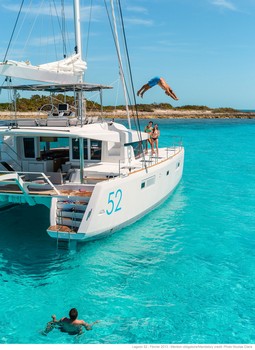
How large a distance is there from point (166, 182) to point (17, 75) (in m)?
7.24

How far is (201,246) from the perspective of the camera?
11.5 metres

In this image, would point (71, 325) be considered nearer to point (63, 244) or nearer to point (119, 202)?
point (63, 244)

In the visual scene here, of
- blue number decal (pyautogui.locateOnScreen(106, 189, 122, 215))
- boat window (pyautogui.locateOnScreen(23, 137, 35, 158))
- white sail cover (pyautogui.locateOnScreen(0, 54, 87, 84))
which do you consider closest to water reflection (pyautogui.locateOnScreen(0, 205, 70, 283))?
blue number decal (pyautogui.locateOnScreen(106, 189, 122, 215))

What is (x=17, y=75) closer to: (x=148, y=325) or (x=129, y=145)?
(x=129, y=145)

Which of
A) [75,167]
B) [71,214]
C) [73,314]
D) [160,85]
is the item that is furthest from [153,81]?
[73,314]

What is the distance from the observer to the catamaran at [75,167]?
10367 millimetres

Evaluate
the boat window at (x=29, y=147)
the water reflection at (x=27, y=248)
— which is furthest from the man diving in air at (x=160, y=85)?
the water reflection at (x=27, y=248)

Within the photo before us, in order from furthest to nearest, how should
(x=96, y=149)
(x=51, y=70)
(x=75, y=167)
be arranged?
(x=96, y=149)
(x=75, y=167)
(x=51, y=70)

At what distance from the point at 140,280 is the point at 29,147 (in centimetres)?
683

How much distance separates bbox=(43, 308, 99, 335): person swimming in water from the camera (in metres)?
7.20

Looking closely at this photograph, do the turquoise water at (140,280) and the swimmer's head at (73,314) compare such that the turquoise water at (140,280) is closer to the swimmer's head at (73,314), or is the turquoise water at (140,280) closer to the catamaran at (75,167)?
the swimmer's head at (73,314)

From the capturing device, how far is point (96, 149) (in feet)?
45.0

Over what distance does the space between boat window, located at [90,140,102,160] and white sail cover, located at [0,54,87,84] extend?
2539 millimetres

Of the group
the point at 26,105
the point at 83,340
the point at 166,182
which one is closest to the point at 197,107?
the point at 26,105
